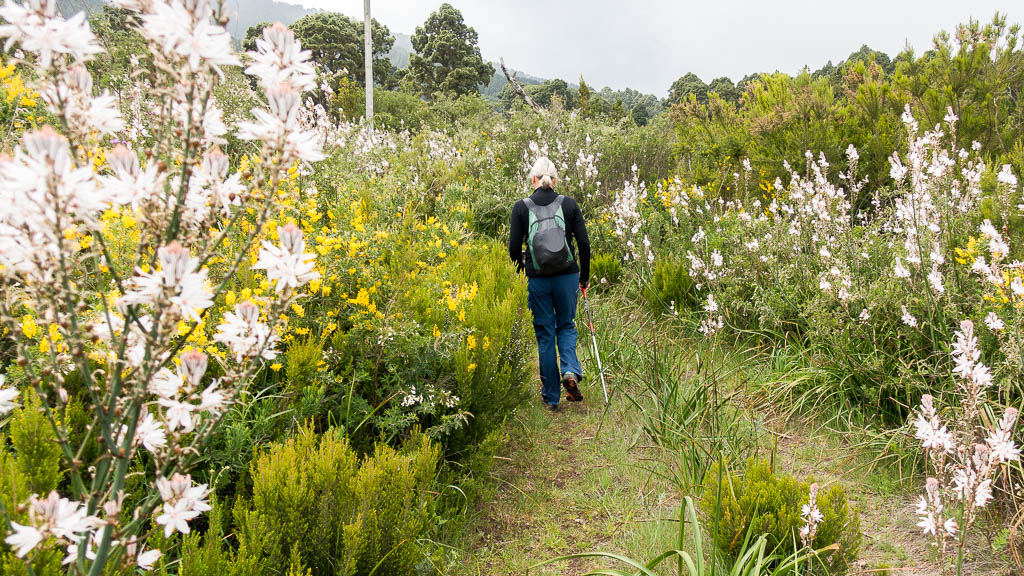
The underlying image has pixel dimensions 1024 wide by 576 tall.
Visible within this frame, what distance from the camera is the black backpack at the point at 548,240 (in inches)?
161

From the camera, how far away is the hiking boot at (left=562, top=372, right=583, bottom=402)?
433cm

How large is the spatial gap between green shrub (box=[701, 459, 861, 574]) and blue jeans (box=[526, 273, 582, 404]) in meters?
1.82

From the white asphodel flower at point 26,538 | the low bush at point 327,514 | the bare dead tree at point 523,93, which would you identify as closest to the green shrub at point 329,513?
the low bush at point 327,514

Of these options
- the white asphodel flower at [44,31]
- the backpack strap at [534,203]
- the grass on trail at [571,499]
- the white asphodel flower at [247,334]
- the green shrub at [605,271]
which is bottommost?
the grass on trail at [571,499]

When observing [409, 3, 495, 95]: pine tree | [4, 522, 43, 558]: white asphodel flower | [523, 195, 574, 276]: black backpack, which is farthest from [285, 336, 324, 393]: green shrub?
[409, 3, 495, 95]: pine tree

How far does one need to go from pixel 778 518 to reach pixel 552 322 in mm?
2205

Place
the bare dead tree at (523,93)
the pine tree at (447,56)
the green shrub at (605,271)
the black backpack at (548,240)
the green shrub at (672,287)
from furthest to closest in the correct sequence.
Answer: the pine tree at (447,56), the bare dead tree at (523,93), the green shrub at (605,271), the green shrub at (672,287), the black backpack at (548,240)

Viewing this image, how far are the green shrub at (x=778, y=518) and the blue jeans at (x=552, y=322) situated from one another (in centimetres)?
182

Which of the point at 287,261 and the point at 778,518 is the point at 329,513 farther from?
the point at 778,518

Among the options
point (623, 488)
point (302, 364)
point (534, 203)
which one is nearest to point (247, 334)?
point (302, 364)

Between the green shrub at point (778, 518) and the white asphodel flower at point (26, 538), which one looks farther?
the green shrub at point (778, 518)

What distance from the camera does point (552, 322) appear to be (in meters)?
4.39

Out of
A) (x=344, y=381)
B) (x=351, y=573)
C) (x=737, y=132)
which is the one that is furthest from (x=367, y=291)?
(x=737, y=132)

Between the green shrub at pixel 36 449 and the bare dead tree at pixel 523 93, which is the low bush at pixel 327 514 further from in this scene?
the bare dead tree at pixel 523 93
